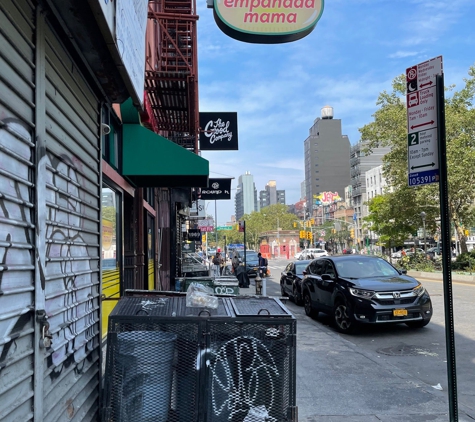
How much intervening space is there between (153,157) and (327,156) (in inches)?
6201

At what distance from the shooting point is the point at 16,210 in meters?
2.72

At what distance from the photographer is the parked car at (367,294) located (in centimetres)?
1007

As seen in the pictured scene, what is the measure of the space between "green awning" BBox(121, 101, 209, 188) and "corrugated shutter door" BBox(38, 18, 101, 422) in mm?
1994

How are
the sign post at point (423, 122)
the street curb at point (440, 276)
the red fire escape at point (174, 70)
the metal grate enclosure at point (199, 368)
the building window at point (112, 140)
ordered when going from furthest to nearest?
the street curb at point (440, 276) → the red fire escape at point (174, 70) → the building window at point (112, 140) → the sign post at point (423, 122) → the metal grate enclosure at point (199, 368)

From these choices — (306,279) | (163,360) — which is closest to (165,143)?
(163,360)

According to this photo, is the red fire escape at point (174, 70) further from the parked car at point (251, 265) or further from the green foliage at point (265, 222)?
the green foliage at point (265, 222)

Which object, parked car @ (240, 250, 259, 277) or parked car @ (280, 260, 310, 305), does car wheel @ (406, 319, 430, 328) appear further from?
parked car @ (240, 250, 259, 277)

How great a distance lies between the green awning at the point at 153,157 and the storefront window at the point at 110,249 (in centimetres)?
55

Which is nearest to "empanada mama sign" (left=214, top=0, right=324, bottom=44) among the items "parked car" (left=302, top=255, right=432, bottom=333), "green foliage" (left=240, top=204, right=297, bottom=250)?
"parked car" (left=302, top=255, right=432, bottom=333)

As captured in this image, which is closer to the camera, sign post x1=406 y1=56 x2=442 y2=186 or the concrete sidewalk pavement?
sign post x1=406 y1=56 x2=442 y2=186

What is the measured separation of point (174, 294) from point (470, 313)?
10269 mm

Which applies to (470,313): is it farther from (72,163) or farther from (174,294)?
(72,163)

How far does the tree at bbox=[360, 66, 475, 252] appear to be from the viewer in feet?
95.7

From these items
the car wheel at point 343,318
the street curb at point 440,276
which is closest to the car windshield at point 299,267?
the car wheel at point 343,318
